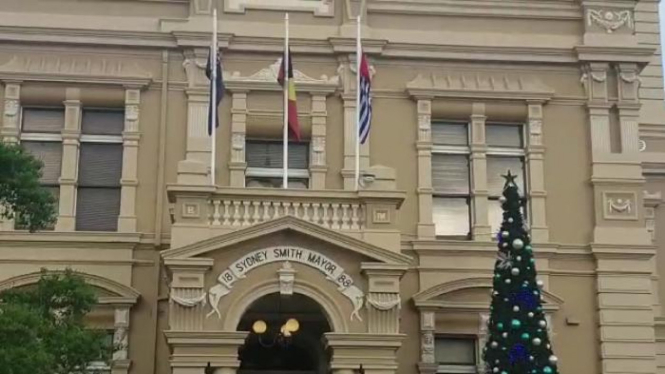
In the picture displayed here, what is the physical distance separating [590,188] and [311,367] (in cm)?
608

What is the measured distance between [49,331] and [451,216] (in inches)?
347

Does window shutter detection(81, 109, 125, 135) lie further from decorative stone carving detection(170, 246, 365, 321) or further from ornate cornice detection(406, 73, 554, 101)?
ornate cornice detection(406, 73, 554, 101)

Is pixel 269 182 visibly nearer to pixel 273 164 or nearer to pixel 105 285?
Result: pixel 273 164

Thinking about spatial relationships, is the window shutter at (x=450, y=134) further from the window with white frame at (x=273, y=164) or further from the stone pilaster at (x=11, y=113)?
the stone pilaster at (x=11, y=113)

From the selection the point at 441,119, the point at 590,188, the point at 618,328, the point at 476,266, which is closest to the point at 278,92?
the point at 441,119

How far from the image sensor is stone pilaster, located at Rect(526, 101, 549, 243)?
20031 mm

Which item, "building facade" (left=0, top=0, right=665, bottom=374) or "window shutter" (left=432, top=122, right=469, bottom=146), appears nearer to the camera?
"building facade" (left=0, top=0, right=665, bottom=374)

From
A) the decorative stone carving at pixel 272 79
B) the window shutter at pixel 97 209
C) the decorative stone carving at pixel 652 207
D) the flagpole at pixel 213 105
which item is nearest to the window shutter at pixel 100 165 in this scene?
the window shutter at pixel 97 209

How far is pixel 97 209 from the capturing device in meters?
19.7

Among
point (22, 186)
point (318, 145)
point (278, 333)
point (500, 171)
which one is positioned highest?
point (318, 145)

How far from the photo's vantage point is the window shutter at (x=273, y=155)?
66.5 ft

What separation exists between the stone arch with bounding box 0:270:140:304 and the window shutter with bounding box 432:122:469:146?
6.23 meters

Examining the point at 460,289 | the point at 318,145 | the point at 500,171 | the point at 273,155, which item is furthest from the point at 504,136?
the point at 273,155

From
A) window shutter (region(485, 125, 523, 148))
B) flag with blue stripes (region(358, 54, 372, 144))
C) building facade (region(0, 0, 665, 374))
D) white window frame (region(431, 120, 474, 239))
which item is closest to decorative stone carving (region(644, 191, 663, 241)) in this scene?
building facade (region(0, 0, 665, 374))
